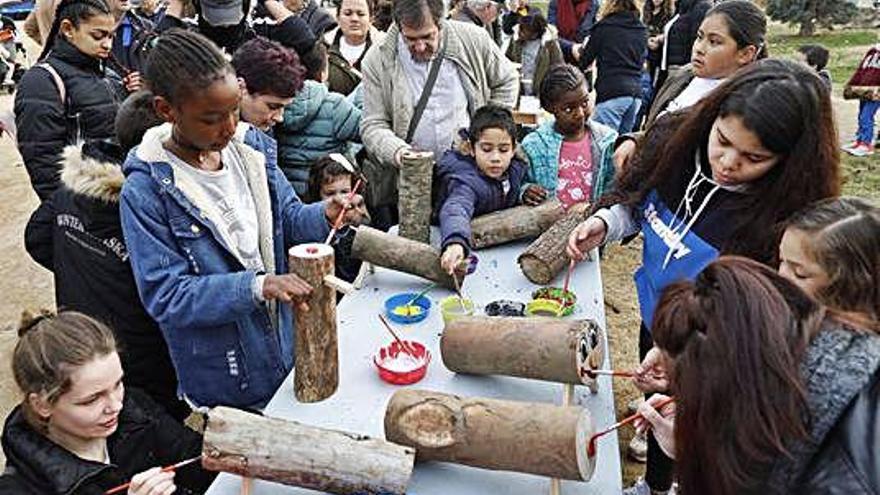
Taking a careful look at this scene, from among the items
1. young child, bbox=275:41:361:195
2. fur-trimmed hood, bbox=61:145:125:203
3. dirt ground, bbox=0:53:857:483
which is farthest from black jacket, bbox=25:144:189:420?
young child, bbox=275:41:361:195

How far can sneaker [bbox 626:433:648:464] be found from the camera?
3.33m

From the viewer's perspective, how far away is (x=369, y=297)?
2861 millimetres

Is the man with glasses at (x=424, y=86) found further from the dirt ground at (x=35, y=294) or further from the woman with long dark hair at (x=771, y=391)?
the woman with long dark hair at (x=771, y=391)

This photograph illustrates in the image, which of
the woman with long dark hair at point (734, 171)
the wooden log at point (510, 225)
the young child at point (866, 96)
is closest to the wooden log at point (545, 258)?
the wooden log at point (510, 225)

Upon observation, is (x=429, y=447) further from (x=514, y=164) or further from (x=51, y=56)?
(x=51, y=56)

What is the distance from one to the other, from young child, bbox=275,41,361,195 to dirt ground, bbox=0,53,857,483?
67.0 inches

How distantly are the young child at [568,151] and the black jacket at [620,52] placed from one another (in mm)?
2612

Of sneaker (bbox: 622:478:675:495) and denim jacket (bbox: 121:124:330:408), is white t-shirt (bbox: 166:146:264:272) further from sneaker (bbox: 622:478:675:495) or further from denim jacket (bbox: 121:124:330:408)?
sneaker (bbox: 622:478:675:495)

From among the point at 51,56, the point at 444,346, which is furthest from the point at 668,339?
the point at 51,56

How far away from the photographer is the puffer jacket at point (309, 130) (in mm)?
3859

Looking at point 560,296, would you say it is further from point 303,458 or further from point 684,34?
point 684,34

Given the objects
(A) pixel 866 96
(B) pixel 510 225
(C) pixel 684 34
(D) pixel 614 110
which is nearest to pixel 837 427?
(B) pixel 510 225

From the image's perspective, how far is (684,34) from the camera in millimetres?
6688

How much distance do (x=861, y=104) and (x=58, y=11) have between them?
8.17m
